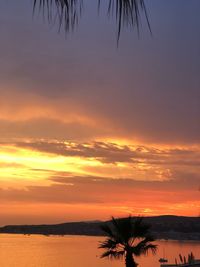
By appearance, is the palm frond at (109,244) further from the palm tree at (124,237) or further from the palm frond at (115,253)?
the palm frond at (115,253)

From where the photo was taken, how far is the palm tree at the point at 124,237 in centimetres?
1962

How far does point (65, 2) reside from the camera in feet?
9.08

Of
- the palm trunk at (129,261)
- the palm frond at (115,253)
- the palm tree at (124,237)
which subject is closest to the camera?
the palm trunk at (129,261)

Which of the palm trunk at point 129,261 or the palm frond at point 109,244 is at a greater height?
the palm frond at point 109,244

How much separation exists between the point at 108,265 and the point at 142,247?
8797cm

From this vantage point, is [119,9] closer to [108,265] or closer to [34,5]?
[34,5]

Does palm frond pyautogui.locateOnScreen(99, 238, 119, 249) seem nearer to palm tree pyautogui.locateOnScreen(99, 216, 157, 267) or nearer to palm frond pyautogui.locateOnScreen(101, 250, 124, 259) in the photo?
palm tree pyautogui.locateOnScreen(99, 216, 157, 267)

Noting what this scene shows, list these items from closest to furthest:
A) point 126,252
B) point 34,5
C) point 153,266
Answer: point 34,5 → point 126,252 → point 153,266

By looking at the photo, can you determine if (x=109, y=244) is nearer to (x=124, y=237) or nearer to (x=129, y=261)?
(x=124, y=237)

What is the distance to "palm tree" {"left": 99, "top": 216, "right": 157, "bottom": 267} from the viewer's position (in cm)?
1962

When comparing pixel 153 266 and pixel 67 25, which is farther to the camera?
pixel 153 266

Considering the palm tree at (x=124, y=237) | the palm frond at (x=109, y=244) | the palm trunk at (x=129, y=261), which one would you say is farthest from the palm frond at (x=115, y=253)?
the palm trunk at (x=129, y=261)

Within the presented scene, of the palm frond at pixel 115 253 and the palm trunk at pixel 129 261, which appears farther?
the palm frond at pixel 115 253

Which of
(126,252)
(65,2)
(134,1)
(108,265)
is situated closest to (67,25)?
(65,2)
